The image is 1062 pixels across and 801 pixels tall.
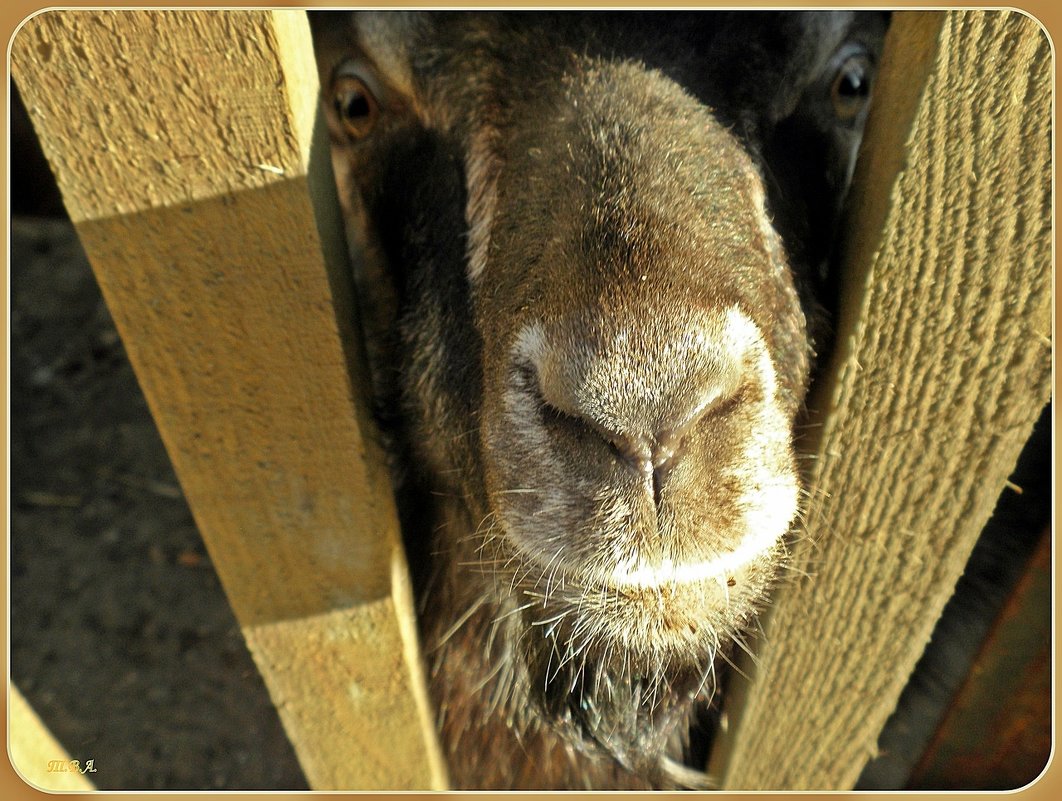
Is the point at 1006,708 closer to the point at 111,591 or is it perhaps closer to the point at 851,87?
the point at 851,87

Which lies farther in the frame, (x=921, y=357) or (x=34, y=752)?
(x=34, y=752)

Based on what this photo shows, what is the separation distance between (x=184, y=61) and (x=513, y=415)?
0.77 m

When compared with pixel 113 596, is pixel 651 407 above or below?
above

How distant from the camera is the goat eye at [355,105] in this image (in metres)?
2.22

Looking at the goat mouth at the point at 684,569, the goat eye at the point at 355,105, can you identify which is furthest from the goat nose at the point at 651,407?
the goat eye at the point at 355,105

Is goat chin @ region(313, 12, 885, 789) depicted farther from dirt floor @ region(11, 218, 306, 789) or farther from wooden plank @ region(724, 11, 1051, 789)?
dirt floor @ region(11, 218, 306, 789)

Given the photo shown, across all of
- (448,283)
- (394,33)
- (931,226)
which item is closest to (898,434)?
(931,226)

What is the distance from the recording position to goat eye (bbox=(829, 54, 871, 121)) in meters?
1.99

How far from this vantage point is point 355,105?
224cm

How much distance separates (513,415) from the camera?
1553 mm

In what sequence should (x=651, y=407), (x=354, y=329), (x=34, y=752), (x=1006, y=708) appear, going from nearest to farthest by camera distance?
(x=651, y=407), (x=354, y=329), (x=34, y=752), (x=1006, y=708)

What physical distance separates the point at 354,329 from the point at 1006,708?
231cm

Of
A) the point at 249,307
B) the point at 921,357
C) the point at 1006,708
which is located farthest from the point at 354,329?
the point at 1006,708

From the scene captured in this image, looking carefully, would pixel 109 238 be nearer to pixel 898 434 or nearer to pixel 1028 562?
pixel 898 434
